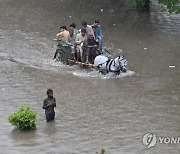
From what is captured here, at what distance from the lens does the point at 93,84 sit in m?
17.3

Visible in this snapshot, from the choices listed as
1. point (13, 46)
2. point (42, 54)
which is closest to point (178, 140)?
point (42, 54)

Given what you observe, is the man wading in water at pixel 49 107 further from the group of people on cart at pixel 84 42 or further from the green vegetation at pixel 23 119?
the group of people on cart at pixel 84 42

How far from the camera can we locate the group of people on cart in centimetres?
1889

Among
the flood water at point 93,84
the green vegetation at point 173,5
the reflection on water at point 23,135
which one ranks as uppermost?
the green vegetation at point 173,5

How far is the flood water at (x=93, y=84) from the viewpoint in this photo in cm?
1267

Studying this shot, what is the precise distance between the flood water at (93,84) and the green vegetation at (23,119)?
0.65ft

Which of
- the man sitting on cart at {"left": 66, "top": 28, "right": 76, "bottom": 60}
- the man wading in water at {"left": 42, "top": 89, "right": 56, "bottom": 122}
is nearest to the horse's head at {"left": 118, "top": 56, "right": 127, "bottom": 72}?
the man sitting on cart at {"left": 66, "top": 28, "right": 76, "bottom": 60}

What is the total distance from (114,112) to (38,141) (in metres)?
2.68

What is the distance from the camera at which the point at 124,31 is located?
24.9 m

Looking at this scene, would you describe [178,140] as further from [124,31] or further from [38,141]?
[124,31]

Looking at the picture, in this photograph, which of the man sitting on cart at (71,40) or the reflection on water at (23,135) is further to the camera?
the man sitting on cart at (71,40)

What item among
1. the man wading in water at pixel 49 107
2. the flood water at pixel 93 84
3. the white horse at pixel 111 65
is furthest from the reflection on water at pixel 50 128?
the white horse at pixel 111 65

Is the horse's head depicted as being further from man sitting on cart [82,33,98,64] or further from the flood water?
man sitting on cart [82,33,98,64]

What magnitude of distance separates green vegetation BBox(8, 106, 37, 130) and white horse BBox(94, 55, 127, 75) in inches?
205
